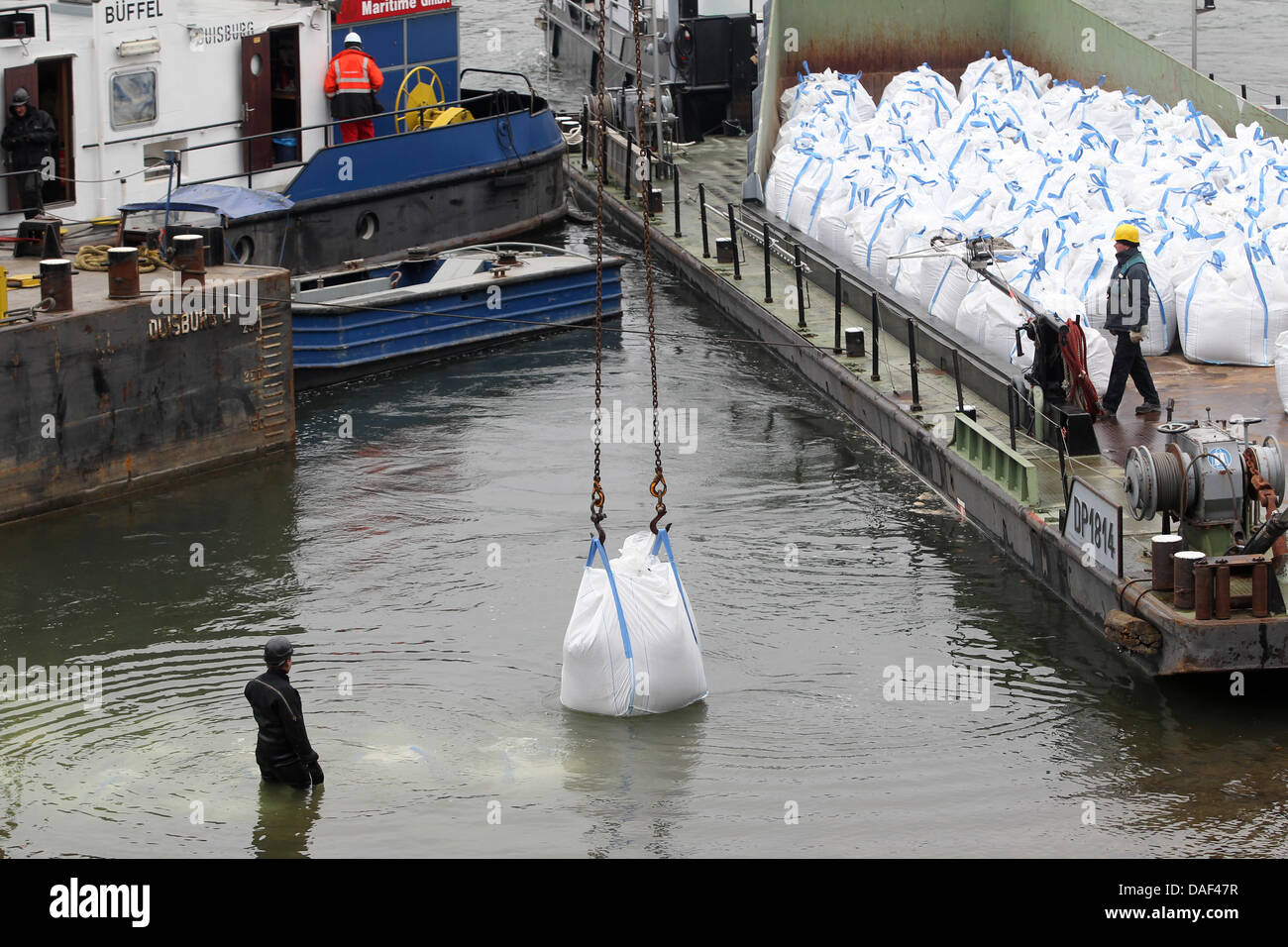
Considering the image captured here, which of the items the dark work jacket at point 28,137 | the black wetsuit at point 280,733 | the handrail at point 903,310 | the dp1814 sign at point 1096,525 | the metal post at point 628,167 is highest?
the dark work jacket at point 28,137

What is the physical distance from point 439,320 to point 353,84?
3735mm

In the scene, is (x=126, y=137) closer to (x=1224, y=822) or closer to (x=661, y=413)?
(x=661, y=413)

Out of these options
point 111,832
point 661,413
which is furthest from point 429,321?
point 111,832

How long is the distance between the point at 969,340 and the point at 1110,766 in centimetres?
735

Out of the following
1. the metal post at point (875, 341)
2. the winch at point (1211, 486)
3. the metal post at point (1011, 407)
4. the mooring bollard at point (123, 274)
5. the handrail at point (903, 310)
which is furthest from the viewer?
the metal post at point (875, 341)

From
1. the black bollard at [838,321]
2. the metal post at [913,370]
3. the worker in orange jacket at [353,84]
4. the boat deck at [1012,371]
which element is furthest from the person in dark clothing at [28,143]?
the metal post at [913,370]

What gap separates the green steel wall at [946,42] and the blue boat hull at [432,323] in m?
5.08

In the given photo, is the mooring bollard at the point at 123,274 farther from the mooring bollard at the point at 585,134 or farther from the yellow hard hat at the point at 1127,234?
the mooring bollard at the point at 585,134

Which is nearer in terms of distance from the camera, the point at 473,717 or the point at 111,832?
the point at 111,832

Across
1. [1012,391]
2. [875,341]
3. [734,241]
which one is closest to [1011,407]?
[1012,391]

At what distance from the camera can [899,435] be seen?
1716 cm

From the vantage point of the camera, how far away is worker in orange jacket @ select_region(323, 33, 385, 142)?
887 inches

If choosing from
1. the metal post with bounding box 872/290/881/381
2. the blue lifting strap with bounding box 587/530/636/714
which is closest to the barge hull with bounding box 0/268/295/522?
the metal post with bounding box 872/290/881/381

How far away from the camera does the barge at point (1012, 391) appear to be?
39.4ft
